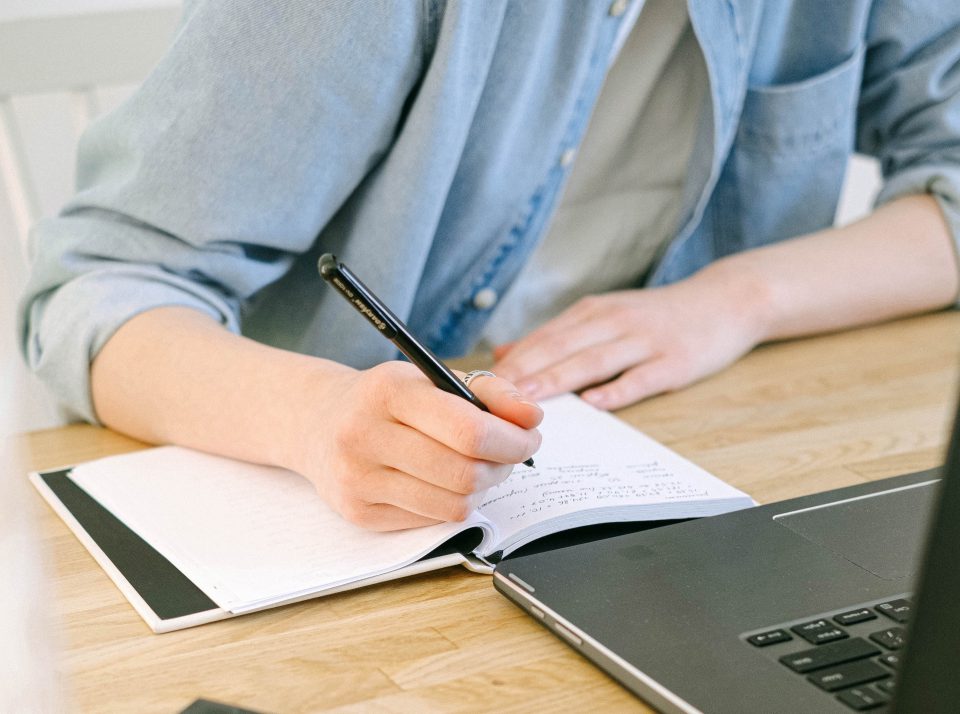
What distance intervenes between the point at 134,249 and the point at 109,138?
0.08 metres

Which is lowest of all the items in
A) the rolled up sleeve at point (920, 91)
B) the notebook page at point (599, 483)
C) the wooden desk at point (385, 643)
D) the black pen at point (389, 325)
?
the wooden desk at point (385, 643)

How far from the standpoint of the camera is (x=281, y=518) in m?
0.56

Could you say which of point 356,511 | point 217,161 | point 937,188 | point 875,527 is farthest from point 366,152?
point 937,188

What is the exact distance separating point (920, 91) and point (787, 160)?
0.15m

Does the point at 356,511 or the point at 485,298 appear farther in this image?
the point at 485,298

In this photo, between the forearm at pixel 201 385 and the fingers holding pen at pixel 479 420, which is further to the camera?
the forearm at pixel 201 385

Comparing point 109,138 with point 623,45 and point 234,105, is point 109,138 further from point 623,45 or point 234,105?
point 623,45

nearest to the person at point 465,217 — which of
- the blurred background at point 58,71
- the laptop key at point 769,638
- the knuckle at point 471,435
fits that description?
the knuckle at point 471,435

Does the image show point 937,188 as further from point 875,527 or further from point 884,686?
point 884,686

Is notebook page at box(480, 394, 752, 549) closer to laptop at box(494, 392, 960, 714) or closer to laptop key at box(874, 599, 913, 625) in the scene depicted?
laptop at box(494, 392, 960, 714)

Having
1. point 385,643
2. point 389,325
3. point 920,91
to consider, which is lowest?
point 385,643

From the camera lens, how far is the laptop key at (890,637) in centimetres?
41

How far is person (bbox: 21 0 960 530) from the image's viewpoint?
2.02 feet

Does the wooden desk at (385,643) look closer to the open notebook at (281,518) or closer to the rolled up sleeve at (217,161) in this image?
the open notebook at (281,518)
